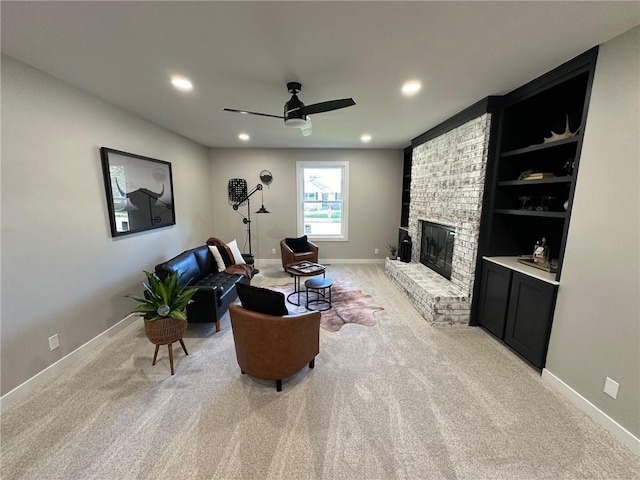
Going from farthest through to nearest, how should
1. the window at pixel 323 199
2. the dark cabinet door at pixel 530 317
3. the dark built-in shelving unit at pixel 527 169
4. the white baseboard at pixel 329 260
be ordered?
the white baseboard at pixel 329 260 → the window at pixel 323 199 → the dark built-in shelving unit at pixel 527 169 → the dark cabinet door at pixel 530 317

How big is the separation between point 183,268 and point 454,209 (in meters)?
3.60

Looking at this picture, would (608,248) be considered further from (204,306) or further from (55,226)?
(55,226)

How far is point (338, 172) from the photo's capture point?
5.93 m

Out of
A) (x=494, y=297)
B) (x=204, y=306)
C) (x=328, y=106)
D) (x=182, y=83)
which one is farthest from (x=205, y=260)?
(x=494, y=297)

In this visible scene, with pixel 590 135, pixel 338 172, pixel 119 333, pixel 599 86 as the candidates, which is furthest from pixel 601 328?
pixel 338 172

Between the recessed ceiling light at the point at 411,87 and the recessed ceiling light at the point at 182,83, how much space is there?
202 centimetres

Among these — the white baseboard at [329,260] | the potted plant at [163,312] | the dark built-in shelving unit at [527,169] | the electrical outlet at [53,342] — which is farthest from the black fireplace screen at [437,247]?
the electrical outlet at [53,342]

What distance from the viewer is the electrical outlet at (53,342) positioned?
7.42 ft

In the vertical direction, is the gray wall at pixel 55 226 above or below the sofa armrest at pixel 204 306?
above

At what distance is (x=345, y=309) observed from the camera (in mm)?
3664

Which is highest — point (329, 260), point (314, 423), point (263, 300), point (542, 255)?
point (542, 255)

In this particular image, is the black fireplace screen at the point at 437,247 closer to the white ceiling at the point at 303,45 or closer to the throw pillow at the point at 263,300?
the white ceiling at the point at 303,45

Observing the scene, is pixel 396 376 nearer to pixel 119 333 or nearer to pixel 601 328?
pixel 601 328

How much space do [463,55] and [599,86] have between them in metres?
0.96
